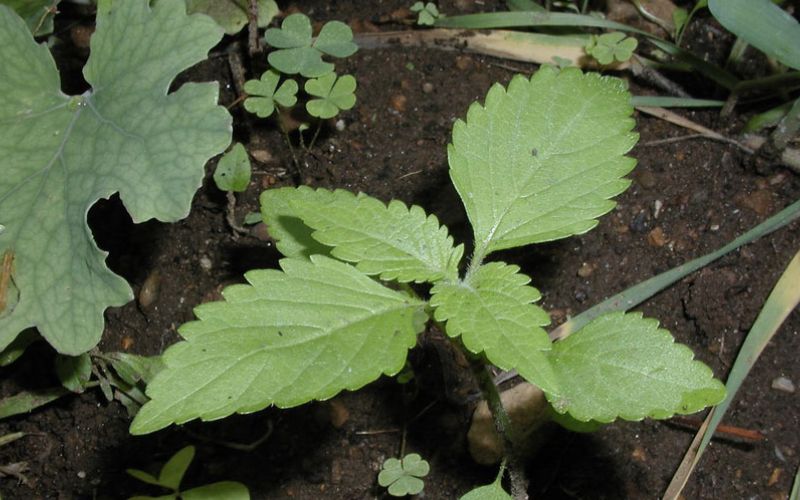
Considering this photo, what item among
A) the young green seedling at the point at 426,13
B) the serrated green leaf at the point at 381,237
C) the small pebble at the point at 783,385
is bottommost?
the small pebble at the point at 783,385

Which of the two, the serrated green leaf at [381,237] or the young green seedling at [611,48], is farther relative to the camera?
the young green seedling at [611,48]

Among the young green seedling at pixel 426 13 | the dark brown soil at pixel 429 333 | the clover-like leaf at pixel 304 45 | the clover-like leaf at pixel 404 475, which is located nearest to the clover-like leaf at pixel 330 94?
the clover-like leaf at pixel 304 45

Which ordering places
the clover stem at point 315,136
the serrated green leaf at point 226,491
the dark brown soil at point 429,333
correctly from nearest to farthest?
the serrated green leaf at point 226,491 < the dark brown soil at point 429,333 < the clover stem at point 315,136

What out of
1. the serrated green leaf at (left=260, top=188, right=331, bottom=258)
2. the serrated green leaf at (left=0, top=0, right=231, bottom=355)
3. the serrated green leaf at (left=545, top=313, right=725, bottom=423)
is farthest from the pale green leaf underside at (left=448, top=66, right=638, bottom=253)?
the serrated green leaf at (left=0, top=0, right=231, bottom=355)

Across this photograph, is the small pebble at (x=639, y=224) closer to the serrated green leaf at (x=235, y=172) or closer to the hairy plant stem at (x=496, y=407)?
the hairy plant stem at (x=496, y=407)

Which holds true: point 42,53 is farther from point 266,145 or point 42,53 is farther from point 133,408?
point 133,408

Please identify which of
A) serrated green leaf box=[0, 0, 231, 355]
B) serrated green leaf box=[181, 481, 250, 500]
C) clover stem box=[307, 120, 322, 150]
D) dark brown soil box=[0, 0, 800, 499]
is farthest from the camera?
clover stem box=[307, 120, 322, 150]

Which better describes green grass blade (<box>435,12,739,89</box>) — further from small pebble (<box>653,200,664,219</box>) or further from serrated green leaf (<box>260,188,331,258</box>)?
serrated green leaf (<box>260,188,331,258</box>)
